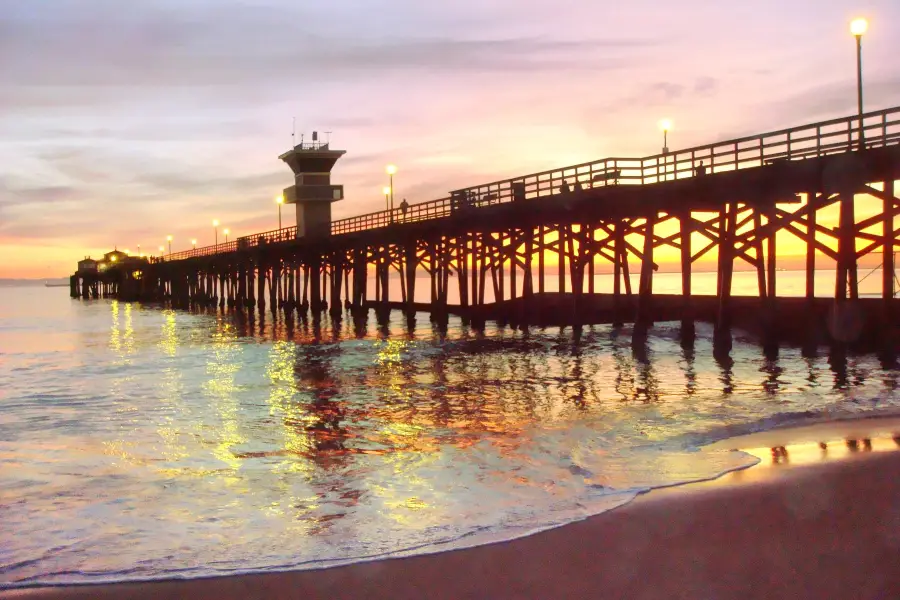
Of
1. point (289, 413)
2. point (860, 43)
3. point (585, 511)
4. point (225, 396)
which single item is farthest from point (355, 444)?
point (860, 43)

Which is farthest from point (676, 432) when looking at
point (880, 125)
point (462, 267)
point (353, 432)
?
point (462, 267)

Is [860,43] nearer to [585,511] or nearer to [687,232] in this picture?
[687,232]

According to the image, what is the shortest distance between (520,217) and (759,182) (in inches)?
398

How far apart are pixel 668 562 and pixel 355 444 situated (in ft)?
17.6

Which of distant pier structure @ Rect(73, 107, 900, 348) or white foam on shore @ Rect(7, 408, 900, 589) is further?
distant pier structure @ Rect(73, 107, 900, 348)

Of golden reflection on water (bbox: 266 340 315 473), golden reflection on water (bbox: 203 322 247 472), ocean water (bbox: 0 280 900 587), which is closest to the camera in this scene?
ocean water (bbox: 0 280 900 587)

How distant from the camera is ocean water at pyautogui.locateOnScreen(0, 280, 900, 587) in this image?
19.6 ft

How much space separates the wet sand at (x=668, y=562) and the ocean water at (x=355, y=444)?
0.94 feet

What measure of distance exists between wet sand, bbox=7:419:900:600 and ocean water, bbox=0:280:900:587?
0.29m

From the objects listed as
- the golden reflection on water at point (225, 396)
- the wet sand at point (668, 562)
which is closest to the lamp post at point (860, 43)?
the wet sand at point (668, 562)

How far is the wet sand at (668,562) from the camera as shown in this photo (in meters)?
4.71

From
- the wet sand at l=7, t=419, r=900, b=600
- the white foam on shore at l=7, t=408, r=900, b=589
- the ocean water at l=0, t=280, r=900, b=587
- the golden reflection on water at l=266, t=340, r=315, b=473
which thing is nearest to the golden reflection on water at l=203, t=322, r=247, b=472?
the ocean water at l=0, t=280, r=900, b=587

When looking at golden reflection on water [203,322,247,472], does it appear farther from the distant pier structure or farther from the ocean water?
the distant pier structure

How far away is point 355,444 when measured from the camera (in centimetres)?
983
